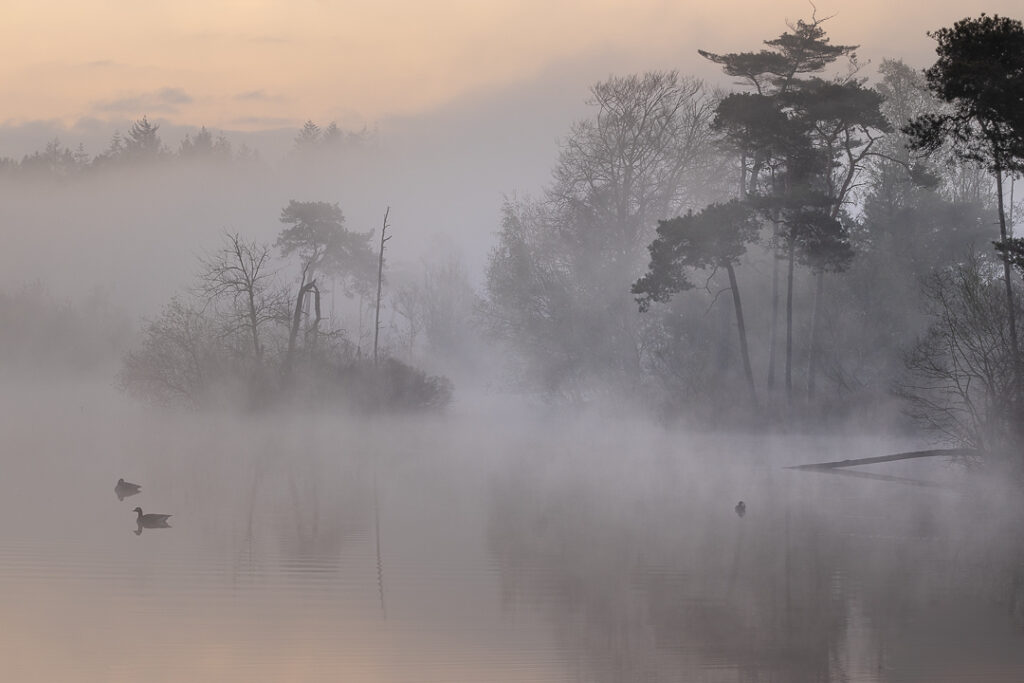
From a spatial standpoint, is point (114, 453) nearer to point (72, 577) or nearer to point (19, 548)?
point (19, 548)

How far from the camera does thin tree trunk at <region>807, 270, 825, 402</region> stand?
39562mm

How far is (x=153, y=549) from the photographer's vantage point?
59.0 ft

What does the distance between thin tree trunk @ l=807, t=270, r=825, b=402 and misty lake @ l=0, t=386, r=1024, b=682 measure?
7209 millimetres

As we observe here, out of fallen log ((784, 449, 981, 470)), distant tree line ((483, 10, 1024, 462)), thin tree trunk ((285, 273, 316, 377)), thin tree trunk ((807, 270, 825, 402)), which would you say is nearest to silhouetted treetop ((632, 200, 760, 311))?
distant tree line ((483, 10, 1024, 462))

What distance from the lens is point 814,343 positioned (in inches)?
1574

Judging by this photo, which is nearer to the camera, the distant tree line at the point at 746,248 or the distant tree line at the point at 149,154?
the distant tree line at the point at 746,248

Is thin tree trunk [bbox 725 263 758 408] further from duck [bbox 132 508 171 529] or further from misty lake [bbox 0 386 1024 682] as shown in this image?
duck [bbox 132 508 171 529]

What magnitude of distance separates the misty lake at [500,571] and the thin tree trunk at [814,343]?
7209 mm

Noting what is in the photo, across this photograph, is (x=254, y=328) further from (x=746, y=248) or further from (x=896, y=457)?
(x=896, y=457)

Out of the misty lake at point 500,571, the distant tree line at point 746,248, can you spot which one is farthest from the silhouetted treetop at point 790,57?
the misty lake at point 500,571

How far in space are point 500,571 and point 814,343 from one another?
25.1 metres

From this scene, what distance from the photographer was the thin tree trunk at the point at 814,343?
39.6 metres

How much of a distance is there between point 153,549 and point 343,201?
97820 mm

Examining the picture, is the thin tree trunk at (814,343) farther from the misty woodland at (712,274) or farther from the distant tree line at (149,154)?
the distant tree line at (149,154)
